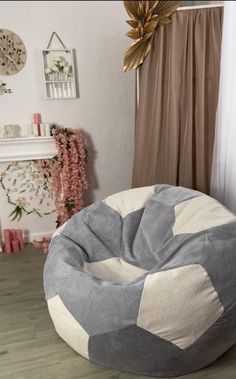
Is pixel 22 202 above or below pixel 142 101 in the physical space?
below

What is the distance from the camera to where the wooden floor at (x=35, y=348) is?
1.53m

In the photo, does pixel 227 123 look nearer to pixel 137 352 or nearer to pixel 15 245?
pixel 137 352

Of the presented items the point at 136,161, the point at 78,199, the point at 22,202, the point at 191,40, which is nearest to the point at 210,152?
the point at 136,161

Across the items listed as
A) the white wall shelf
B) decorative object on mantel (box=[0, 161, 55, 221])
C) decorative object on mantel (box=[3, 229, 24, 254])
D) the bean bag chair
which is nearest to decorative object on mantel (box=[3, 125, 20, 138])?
the white wall shelf

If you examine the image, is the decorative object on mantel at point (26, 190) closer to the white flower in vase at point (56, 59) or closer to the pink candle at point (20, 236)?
the pink candle at point (20, 236)

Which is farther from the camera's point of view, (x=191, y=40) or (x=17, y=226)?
(x=17, y=226)

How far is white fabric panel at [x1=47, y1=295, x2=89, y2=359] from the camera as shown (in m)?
1.50

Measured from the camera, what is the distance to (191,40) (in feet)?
7.26

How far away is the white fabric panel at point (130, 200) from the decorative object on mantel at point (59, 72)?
1107 millimetres

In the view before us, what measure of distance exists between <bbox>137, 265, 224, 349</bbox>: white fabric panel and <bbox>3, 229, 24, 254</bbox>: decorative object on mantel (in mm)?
1774

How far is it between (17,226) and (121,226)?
1.26m

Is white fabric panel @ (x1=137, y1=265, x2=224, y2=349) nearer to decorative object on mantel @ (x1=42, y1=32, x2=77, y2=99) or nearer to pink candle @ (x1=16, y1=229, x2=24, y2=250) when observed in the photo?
pink candle @ (x1=16, y1=229, x2=24, y2=250)

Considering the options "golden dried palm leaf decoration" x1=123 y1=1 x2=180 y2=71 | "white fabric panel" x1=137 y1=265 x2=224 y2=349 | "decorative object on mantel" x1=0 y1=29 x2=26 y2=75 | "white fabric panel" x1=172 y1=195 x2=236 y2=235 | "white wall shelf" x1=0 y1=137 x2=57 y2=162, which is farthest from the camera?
"white wall shelf" x1=0 y1=137 x2=57 y2=162

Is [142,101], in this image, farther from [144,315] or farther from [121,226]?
[144,315]
